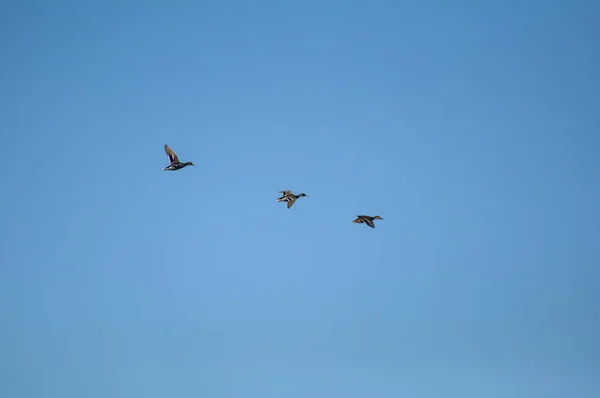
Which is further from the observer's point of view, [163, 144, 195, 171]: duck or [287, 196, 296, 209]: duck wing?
[287, 196, 296, 209]: duck wing

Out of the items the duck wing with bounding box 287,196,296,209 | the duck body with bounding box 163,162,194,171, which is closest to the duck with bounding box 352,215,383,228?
the duck wing with bounding box 287,196,296,209

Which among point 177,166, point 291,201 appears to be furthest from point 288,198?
point 177,166

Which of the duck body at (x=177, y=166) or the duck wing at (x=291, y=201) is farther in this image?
the duck wing at (x=291, y=201)

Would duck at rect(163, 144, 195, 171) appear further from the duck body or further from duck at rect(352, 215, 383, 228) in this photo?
duck at rect(352, 215, 383, 228)

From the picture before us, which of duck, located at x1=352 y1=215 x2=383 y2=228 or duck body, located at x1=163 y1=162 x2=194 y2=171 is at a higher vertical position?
duck, located at x1=352 y1=215 x2=383 y2=228

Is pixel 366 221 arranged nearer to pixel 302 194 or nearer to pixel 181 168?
pixel 302 194

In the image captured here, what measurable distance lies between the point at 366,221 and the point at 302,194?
8673 mm

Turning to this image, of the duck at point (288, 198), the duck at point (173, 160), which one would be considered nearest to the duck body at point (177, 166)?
the duck at point (173, 160)

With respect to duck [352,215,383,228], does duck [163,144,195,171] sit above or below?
below

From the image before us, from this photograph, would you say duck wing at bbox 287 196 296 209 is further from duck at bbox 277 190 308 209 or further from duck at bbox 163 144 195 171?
duck at bbox 163 144 195 171

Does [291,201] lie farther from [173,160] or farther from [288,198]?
[173,160]

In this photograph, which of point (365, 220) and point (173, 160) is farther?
point (365, 220)

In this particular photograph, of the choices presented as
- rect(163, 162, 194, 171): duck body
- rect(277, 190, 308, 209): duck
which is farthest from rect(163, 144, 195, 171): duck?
rect(277, 190, 308, 209): duck

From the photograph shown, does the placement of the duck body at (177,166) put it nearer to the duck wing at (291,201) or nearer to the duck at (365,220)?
the duck wing at (291,201)
